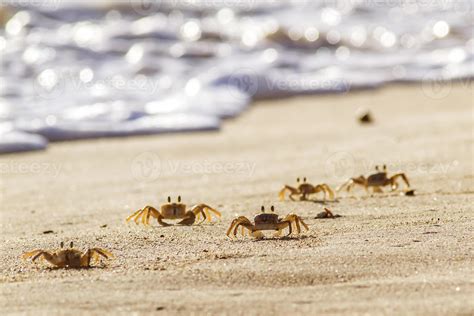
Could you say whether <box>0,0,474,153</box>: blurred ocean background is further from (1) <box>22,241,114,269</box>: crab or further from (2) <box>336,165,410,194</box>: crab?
(1) <box>22,241,114,269</box>: crab

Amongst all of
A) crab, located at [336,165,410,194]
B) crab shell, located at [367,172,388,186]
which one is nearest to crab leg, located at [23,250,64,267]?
crab, located at [336,165,410,194]

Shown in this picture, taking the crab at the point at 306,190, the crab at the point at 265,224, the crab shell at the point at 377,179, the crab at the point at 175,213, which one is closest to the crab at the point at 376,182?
the crab shell at the point at 377,179

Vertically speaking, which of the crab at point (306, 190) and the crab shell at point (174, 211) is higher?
the crab at point (306, 190)

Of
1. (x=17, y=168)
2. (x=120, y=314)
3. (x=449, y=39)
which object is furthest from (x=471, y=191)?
(x=449, y=39)

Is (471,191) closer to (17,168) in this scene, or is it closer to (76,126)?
(17,168)

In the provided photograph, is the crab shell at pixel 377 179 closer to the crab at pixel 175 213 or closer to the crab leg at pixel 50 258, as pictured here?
the crab at pixel 175 213

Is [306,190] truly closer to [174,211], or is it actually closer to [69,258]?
[174,211]
